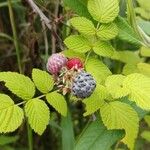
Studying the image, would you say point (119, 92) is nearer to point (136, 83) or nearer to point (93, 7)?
point (136, 83)

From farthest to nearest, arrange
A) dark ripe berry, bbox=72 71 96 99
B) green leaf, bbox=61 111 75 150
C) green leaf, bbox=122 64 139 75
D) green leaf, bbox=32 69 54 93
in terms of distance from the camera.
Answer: green leaf, bbox=122 64 139 75
green leaf, bbox=61 111 75 150
green leaf, bbox=32 69 54 93
dark ripe berry, bbox=72 71 96 99

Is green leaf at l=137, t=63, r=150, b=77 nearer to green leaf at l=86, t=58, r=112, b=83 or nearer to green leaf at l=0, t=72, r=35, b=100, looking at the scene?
green leaf at l=86, t=58, r=112, b=83

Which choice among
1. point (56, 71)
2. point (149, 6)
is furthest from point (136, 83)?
point (149, 6)

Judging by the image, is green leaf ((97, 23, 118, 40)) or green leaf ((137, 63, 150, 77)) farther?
green leaf ((137, 63, 150, 77))

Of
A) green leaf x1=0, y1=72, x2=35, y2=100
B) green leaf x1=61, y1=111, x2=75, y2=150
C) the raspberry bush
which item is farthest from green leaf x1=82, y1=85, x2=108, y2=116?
green leaf x1=61, y1=111, x2=75, y2=150

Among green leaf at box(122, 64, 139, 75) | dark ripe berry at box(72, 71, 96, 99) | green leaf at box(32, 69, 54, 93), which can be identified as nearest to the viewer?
dark ripe berry at box(72, 71, 96, 99)

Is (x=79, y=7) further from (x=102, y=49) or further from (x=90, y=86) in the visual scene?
(x=90, y=86)
